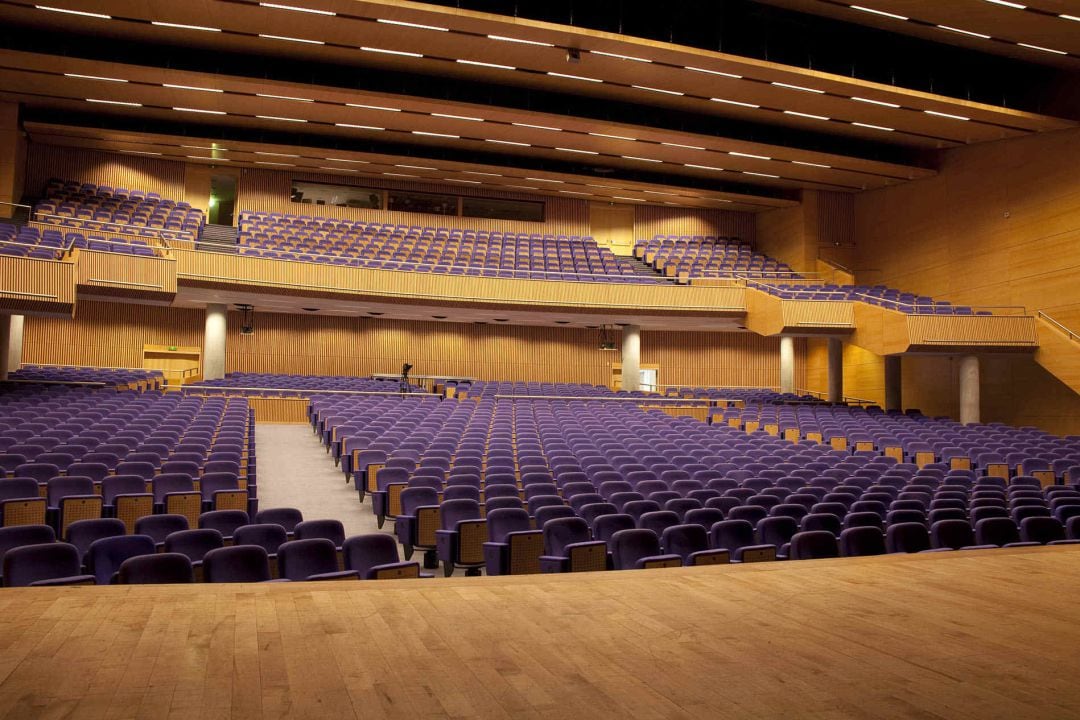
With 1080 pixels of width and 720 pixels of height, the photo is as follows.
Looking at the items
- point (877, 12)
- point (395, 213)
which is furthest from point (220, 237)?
point (877, 12)

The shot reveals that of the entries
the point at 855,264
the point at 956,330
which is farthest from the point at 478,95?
the point at 855,264

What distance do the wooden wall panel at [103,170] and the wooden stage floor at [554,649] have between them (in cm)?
1879

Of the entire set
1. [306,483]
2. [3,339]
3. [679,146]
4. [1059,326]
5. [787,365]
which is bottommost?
[306,483]

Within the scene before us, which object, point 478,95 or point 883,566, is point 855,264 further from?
point 883,566

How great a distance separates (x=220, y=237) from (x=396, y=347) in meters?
5.19

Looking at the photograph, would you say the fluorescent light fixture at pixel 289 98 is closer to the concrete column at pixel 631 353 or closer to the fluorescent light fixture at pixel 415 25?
the fluorescent light fixture at pixel 415 25

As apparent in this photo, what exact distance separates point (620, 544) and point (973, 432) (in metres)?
11.0

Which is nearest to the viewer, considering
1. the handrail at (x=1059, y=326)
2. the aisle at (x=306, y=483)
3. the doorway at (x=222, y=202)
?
the aisle at (x=306, y=483)

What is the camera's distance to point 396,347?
69.7 ft

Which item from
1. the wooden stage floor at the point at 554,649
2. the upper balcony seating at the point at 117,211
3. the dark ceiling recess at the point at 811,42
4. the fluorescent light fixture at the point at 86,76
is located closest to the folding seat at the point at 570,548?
the wooden stage floor at the point at 554,649

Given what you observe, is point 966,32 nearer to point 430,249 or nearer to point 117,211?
point 430,249

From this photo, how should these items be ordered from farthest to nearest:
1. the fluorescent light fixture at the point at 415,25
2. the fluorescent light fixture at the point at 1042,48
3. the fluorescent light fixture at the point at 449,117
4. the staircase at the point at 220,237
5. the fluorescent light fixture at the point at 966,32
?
1. the staircase at the point at 220,237
2. the fluorescent light fixture at the point at 449,117
3. the fluorescent light fixture at the point at 1042,48
4. the fluorescent light fixture at the point at 966,32
5. the fluorescent light fixture at the point at 415,25

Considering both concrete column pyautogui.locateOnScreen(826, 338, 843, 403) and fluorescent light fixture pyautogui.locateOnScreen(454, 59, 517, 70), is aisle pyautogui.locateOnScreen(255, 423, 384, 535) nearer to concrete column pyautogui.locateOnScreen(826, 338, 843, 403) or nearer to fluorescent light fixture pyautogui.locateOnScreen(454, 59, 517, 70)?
fluorescent light fixture pyautogui.locateOnScreen(454, 59, 517, 70)

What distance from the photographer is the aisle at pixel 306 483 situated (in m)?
7.71
